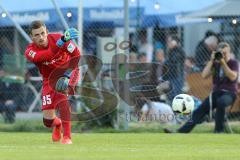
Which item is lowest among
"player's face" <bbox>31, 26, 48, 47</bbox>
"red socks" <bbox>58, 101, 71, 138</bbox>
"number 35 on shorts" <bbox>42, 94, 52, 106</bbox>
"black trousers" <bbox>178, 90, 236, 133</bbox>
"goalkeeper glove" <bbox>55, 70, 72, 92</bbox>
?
"black trousers" <bbox>178, 90, 236, 133</bbox>

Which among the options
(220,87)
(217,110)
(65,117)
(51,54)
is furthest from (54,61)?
(220,87)

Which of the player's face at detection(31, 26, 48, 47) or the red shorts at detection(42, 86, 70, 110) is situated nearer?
the player's face at detection(31, 26, 48, 47)

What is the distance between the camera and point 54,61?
1452cm

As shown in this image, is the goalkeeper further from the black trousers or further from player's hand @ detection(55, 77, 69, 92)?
the black trousers

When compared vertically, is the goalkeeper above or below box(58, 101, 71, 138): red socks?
above

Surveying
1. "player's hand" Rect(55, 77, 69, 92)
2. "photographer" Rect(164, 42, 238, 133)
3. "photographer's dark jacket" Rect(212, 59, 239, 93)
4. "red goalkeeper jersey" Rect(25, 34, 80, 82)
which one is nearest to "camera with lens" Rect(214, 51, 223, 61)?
"photographer" Rect(164, 42, 238, 133)

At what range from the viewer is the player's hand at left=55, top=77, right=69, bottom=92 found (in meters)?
14.3

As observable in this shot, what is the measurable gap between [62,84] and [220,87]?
513 centimetres
